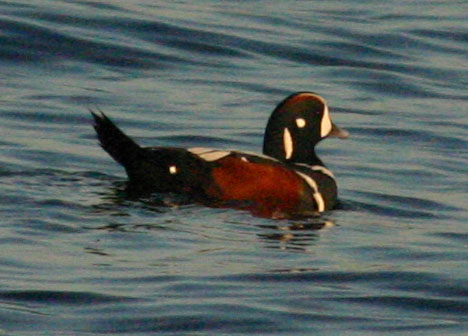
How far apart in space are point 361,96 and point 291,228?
20.6 ft

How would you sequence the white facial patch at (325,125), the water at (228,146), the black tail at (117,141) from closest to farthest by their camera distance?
the water at (228,146), the black tail at (117,141), the white facial patch at (325,125)

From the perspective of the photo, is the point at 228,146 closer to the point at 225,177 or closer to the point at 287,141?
the point at 287,141

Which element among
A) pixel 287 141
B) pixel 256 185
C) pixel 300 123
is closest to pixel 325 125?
pixel 300 123

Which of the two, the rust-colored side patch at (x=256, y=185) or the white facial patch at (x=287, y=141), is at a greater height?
the white facial patch at (x=287, y=141)

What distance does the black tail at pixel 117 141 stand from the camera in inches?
452

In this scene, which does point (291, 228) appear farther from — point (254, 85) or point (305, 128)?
point (254, 85)

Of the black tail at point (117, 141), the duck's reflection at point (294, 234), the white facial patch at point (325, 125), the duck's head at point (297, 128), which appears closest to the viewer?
the duck's reflection at point (294, 234)

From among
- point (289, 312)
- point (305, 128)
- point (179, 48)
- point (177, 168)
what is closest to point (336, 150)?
point (305, 128)

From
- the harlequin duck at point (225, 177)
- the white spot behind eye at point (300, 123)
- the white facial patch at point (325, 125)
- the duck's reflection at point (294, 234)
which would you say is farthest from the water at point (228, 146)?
the white spot behind eye at point (300, 123)

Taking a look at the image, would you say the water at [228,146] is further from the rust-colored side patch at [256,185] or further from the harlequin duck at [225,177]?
the rust-colored side patch at [256,185]

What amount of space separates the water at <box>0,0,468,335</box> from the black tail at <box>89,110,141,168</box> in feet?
0.90

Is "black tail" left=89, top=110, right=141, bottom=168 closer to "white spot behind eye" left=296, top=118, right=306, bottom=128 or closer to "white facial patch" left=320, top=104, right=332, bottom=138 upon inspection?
"white spot behind eye" left=296, top=118, right=306, bottom=128

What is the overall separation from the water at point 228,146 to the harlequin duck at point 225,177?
0.22 metres

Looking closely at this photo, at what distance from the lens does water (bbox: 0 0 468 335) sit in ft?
28.0
